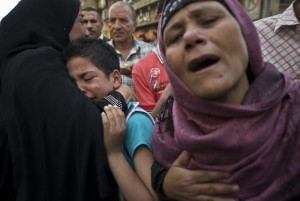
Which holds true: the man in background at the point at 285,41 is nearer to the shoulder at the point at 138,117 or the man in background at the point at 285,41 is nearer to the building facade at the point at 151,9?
the shoulder at the point at 138,117

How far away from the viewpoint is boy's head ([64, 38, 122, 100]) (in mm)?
1498

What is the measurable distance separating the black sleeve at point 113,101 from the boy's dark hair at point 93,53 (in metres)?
0.16

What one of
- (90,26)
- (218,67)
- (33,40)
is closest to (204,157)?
(218,67)

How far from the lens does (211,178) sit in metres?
1.03

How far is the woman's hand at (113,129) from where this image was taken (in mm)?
1270

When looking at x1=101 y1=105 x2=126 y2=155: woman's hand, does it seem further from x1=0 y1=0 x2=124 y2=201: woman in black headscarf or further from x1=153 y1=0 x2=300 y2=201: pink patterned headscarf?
x1=153 y1=0 x2=300 y2=201: pink patterned headscarf

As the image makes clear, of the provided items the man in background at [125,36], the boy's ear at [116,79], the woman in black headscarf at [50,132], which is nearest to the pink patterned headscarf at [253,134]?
the woman in black headscarf at [50,132]

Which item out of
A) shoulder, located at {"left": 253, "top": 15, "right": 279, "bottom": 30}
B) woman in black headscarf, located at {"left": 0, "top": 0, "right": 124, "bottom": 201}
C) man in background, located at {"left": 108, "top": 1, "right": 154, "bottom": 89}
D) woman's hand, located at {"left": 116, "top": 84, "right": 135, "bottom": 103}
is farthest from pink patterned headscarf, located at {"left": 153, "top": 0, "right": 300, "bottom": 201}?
man in background, located at {"left": 108, "top": 1, "right": 154, "bottom": 89}

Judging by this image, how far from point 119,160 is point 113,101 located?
30cm

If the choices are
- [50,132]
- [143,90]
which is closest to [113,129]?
[50,132]

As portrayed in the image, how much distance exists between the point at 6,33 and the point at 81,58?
405mm

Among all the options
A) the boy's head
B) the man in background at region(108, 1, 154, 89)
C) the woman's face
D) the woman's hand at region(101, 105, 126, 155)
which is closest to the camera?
the woman's face

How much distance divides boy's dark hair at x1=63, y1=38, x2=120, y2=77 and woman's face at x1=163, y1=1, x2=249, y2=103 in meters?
0.59

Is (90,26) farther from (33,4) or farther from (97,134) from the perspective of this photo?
(97,134)
